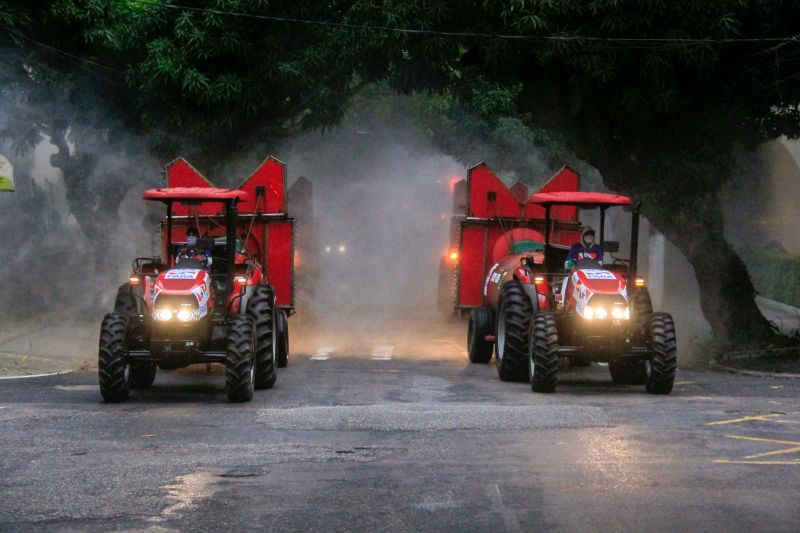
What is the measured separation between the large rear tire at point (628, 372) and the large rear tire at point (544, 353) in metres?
1.74

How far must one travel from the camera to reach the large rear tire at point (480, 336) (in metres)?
21.8

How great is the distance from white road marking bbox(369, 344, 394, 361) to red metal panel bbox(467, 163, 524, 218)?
3314mm

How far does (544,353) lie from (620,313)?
4.09 feet

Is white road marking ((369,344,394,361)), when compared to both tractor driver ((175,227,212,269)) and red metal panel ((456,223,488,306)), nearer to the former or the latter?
red metal panel ((456,223,488,306))

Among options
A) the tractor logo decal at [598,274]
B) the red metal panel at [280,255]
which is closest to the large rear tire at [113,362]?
the tractor logo decal at [598,274]

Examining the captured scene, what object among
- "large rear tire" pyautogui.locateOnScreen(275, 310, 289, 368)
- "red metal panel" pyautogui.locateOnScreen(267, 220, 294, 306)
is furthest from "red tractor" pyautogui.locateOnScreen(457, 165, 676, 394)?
"large rear tire" pyautogui.locateOnScreen(275, 310, 289, 368)

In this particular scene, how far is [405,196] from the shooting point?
198 ft

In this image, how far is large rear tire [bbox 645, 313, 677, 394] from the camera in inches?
651

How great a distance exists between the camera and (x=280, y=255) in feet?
72.6

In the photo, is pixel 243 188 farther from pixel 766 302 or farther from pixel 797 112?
pixel 766 302

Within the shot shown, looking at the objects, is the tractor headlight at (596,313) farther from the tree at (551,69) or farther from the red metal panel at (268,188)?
the tree at (551,69)

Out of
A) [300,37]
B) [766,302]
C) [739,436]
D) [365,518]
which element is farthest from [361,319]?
[365,518]

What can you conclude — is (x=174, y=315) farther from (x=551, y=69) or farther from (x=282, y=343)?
(x=551, y=69)

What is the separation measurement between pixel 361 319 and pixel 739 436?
23.5 meters
